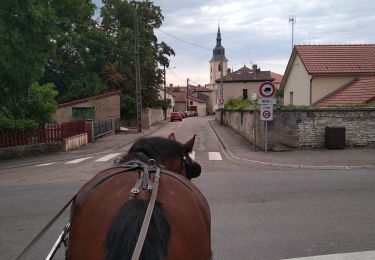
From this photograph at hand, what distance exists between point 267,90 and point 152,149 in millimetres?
15243

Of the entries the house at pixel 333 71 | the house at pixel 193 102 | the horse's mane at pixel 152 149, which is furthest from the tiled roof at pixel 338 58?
the house at pixel 193 102

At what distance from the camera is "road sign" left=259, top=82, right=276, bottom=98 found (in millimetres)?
18000

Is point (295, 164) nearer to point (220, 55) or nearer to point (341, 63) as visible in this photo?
point (341, 63)

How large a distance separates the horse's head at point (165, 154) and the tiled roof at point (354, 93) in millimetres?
21605

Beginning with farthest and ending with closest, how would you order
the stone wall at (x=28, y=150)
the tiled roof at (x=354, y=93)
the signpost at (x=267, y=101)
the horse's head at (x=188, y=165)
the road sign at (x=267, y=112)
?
the tiled roof at (x=354, y=93), the stone wall at (x=28, y=150), the road sign at (x=267, y=112), the signpost at (x=267, y=101), the horse's head at (x=188, y=165)

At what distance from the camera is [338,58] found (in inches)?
1171

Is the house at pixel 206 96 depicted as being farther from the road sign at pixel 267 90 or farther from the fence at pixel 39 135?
the road sign at pixel 267 90

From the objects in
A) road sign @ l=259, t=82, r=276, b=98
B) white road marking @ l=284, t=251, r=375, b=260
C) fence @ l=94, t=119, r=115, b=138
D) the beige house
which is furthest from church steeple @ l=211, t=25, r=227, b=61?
white road marking @ l=284, t=251, r=375, b=260

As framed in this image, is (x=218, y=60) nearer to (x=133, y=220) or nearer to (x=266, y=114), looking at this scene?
(x=266, y=114)

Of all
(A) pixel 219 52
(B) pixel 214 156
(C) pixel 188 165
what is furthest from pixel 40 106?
(A) pixel 219 52

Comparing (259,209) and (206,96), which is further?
(206,96)

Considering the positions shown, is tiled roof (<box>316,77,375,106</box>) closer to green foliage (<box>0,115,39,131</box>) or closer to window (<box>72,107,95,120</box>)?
green foliage (<box>0,115,39,131</box>)

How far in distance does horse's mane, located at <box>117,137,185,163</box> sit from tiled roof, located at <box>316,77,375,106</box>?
21.9 meters

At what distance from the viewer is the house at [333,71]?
90.0ft
